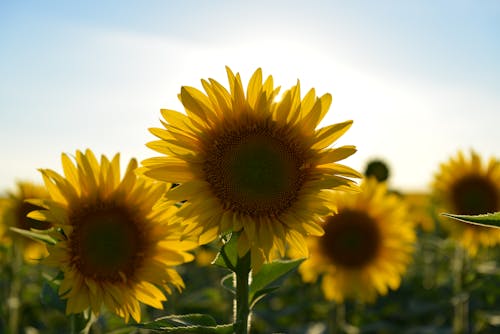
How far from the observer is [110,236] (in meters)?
3.18

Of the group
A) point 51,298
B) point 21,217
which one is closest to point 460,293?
point 51,298

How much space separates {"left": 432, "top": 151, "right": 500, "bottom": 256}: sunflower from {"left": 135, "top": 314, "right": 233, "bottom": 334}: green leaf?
4480 mm

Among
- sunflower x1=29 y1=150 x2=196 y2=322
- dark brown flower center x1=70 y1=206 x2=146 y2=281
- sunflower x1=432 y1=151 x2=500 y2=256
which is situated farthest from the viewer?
sunflower x1=432 y1=151 x2=500 y2=256

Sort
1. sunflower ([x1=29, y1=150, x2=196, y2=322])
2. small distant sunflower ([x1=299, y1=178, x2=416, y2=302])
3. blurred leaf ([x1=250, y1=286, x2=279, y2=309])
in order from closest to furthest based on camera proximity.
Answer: blurred leaf ([x1=250, y1=286, x2=279, y2=309]), sunflower ([x1=29, y1=150, x2=196, y2=322]), small distant sunflower ([x1=299, y1=178, x2=416, y2=302])

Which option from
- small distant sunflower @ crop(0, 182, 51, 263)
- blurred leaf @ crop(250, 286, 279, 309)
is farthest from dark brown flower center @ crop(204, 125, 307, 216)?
small distant sunflower @ crop(0, 182, 51, 263)

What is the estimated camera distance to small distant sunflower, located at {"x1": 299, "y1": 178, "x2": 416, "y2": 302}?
5.49 meters

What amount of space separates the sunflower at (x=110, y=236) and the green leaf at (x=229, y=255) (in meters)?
0.53

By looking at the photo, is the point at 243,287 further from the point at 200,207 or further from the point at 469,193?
the point at 469,193

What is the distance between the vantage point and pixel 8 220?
Result: 5.94 metres

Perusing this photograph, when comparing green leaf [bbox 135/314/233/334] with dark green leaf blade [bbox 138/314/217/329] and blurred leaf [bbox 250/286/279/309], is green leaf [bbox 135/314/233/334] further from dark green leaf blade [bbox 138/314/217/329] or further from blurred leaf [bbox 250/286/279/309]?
blurred leaf [bbox 250/286/279/309]

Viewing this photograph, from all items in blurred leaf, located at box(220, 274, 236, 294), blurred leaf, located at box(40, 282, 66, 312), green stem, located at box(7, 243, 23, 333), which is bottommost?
green stem, located at box(7, 243, 23, 333)

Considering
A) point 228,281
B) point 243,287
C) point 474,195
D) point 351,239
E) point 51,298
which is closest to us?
point 243,287

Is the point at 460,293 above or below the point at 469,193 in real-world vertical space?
below

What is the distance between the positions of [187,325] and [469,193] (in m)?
4.85
